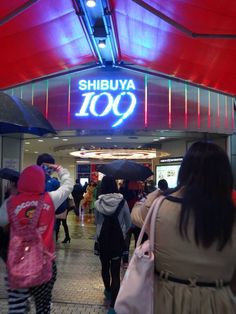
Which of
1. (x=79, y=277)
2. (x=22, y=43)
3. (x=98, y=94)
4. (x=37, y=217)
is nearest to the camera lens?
(x=37, y=217)

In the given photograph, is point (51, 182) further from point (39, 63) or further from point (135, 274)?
point (39, 63)

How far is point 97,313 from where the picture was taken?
17.3 feet

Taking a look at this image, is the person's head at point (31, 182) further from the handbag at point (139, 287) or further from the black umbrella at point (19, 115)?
the handbag at point (139, 287)

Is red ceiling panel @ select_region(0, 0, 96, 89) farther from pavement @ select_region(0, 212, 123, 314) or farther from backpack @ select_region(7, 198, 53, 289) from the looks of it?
backpack @ select_region(7, 198, 53, 289)

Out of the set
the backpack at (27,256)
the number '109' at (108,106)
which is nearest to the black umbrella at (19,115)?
the backpack at (27,256)

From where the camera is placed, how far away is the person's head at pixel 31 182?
3.63 m

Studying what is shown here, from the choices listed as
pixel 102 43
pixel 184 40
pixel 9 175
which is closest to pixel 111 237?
pixel 9 175

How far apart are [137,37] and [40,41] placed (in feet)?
8.18

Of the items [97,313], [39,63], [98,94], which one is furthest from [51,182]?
[98,94]

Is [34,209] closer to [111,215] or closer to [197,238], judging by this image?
[197,238]

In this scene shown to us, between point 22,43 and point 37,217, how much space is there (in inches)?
273

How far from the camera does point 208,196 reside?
7.22 ft

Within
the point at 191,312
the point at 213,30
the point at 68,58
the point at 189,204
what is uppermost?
the point at 68,58

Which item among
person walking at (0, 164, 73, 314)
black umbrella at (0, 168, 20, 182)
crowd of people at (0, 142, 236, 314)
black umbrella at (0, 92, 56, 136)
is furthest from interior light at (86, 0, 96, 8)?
crowd of people at (0, 142, 236, 314)
